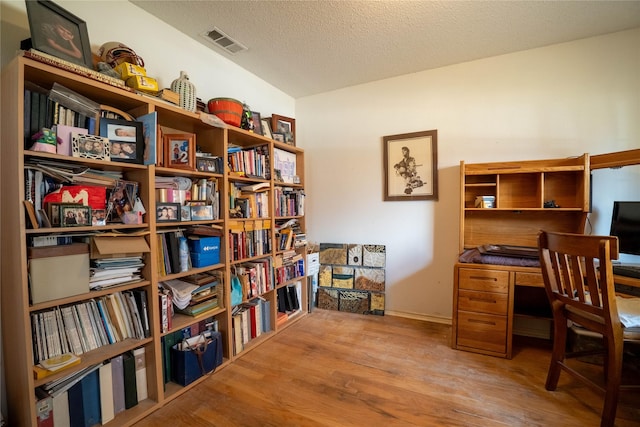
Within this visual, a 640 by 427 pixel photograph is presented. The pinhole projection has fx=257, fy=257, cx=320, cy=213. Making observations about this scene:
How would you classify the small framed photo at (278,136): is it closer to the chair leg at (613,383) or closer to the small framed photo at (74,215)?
the small framed photo at (74,215)

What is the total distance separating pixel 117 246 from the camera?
1.33 meters

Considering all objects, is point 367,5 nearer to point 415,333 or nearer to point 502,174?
point 502,174

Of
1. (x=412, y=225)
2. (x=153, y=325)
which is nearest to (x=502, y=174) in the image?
(x=412, y=225)

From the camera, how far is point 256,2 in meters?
1.67

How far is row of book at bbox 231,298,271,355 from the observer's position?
2.03 meters

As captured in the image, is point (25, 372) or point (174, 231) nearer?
point (25, 372)

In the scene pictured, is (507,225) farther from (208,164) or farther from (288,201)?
(208,164)

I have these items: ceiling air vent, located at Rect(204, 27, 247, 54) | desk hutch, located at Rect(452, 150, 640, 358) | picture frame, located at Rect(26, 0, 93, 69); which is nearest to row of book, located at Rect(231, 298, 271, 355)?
desk hutch, located at Rect(452, 150, 640, 358)

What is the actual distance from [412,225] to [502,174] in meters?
0.90

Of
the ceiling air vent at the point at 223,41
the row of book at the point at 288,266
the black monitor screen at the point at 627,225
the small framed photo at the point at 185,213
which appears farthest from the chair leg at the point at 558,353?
the ceiling air vent at the point at 223,41

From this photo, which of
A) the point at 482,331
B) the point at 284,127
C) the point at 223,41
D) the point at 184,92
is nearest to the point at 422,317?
the point at 482,331

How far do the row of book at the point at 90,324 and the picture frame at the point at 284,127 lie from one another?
182 centimetres

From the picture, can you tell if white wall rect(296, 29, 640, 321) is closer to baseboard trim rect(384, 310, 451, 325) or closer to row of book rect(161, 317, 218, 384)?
baseboard trim rect(384, 310, 451, 325)

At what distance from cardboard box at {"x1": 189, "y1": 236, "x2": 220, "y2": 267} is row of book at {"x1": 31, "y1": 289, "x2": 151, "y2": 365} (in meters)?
0.35
